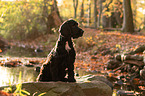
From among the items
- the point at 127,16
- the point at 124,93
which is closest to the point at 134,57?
the point at 124,93

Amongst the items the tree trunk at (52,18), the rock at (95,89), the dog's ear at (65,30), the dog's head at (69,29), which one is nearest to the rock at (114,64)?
the rock at (95,89)

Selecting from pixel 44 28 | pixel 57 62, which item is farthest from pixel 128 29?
pixel 57 62

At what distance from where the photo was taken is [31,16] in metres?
23.9

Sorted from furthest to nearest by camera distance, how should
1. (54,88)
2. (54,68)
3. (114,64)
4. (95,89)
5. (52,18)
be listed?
(52,18), (114,64), (95,89), (54,68), (54,88)

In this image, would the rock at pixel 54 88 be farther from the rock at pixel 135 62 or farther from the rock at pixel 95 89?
the rock at pixel 135 62

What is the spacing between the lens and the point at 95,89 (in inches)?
205

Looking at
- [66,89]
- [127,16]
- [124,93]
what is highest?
[127,16]

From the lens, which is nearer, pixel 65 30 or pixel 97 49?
pixel 65 30

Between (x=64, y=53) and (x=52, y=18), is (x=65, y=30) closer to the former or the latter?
(x=64, y=53)

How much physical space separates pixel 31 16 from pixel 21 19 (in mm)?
1269

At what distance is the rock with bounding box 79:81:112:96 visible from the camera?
16.7 feet

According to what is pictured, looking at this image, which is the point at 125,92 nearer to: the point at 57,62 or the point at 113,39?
the point at 57,62

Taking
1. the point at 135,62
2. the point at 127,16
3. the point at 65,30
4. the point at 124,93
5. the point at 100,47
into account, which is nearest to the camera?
the point at 65,30

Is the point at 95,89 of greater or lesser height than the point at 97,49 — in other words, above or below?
below
